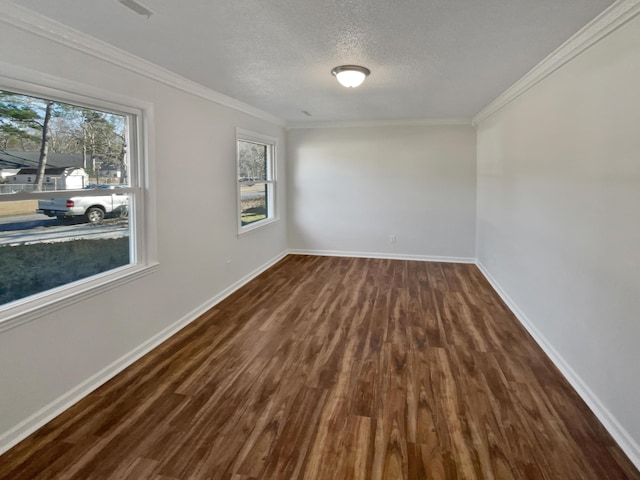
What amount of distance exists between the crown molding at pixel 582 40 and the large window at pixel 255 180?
325cm

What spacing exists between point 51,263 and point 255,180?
138 inches

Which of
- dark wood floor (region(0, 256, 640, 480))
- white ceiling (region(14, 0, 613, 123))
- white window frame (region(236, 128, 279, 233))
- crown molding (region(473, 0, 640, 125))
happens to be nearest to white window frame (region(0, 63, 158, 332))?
white ceiling (region(14, 0, 613, 123))

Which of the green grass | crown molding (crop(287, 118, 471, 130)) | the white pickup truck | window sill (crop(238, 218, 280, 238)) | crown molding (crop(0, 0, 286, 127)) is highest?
crown molding (crop(287, 118, 471, 130))

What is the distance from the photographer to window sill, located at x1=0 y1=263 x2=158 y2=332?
210 centimetres

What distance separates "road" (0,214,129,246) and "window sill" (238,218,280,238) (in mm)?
2152

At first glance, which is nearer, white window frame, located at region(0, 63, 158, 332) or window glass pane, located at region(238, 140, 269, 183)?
white window frame, located at region(0, 63, 158, 332)

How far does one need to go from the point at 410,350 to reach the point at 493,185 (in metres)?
2.98

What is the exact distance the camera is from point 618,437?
208cm

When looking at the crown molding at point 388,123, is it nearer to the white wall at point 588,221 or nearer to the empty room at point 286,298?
the empty room at point 286,298

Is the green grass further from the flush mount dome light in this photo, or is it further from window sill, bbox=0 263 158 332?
the flush mount dome light

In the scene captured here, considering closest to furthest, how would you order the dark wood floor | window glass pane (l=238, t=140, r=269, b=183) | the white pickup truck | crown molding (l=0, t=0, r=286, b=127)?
the dark wood floor
crown molding (l=0, t=0, r=286, b=127)
the white pickup truck
window glass pane (l=238, t=140, r=269, b=183)

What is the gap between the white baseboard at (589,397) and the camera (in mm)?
1979

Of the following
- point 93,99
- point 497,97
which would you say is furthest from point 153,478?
point 497,97

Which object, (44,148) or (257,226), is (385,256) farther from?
(44,148)
